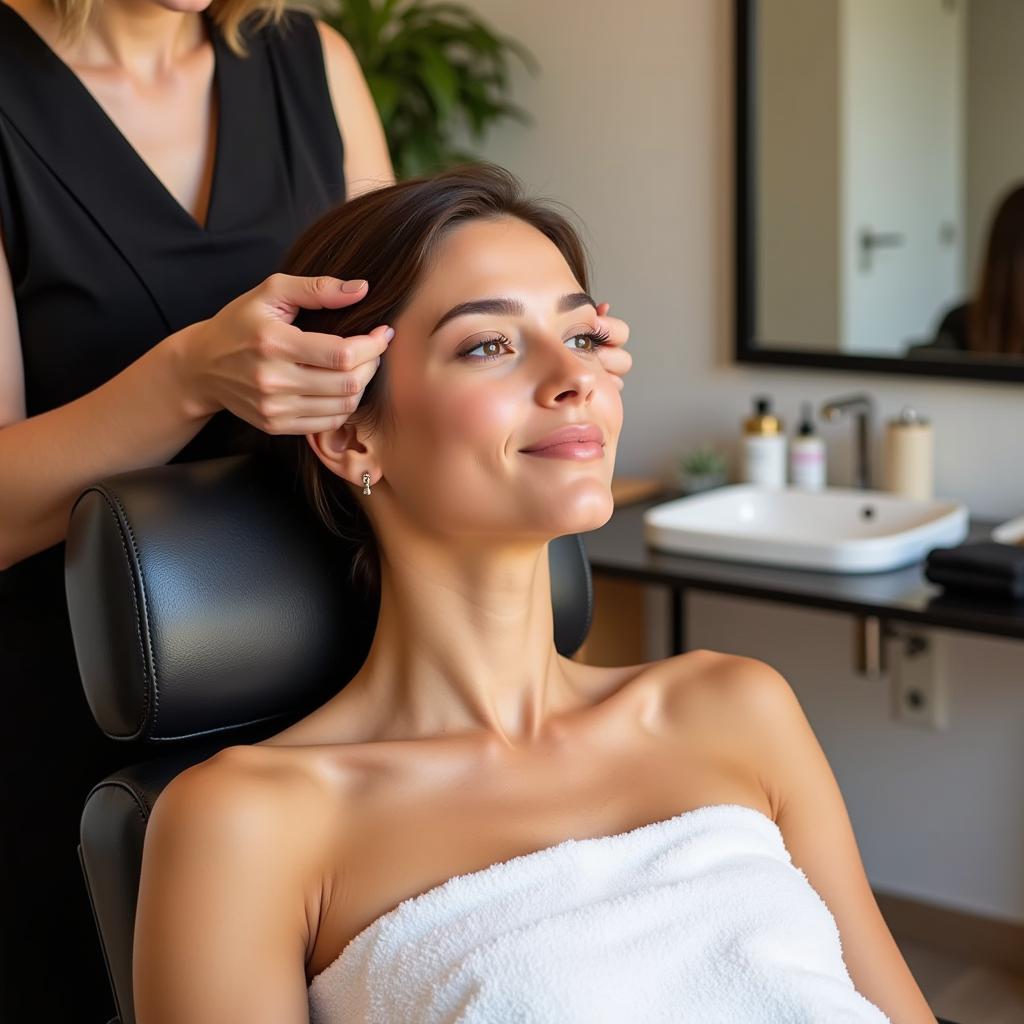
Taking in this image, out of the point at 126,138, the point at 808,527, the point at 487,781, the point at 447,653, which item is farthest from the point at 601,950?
the point at 808,527

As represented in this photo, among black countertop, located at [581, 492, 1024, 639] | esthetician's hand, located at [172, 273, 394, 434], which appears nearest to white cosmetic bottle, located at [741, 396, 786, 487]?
black countertop, located at [581, 492, 1024, 639]

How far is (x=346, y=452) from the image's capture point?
1.40 m

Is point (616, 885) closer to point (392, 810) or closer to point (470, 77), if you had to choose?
point (392, 810)

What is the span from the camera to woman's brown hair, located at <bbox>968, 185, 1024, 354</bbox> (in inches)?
105

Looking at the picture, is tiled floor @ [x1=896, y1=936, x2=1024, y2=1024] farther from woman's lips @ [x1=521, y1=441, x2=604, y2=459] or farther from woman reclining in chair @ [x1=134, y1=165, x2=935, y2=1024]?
woman's lips @ [x1=521, y1=441, x2=604, y2=459]

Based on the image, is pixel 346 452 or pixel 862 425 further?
pixel 862 425

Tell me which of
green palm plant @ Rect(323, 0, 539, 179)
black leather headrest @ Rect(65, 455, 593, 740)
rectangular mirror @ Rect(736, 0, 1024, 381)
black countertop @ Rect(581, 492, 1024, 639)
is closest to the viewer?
black leather headrest @ Rect(65, 455, 593, 740)

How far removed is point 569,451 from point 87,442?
46cm

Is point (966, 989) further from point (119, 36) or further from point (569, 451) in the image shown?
point (119, 36)

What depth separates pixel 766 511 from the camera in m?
2.84

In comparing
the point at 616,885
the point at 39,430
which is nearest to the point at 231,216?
the point at 39,430

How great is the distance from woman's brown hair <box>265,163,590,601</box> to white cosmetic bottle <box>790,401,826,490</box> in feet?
4.75

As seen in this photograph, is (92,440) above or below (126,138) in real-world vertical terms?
below

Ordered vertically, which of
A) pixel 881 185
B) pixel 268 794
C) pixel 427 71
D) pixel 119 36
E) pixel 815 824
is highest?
pixel 427 71
